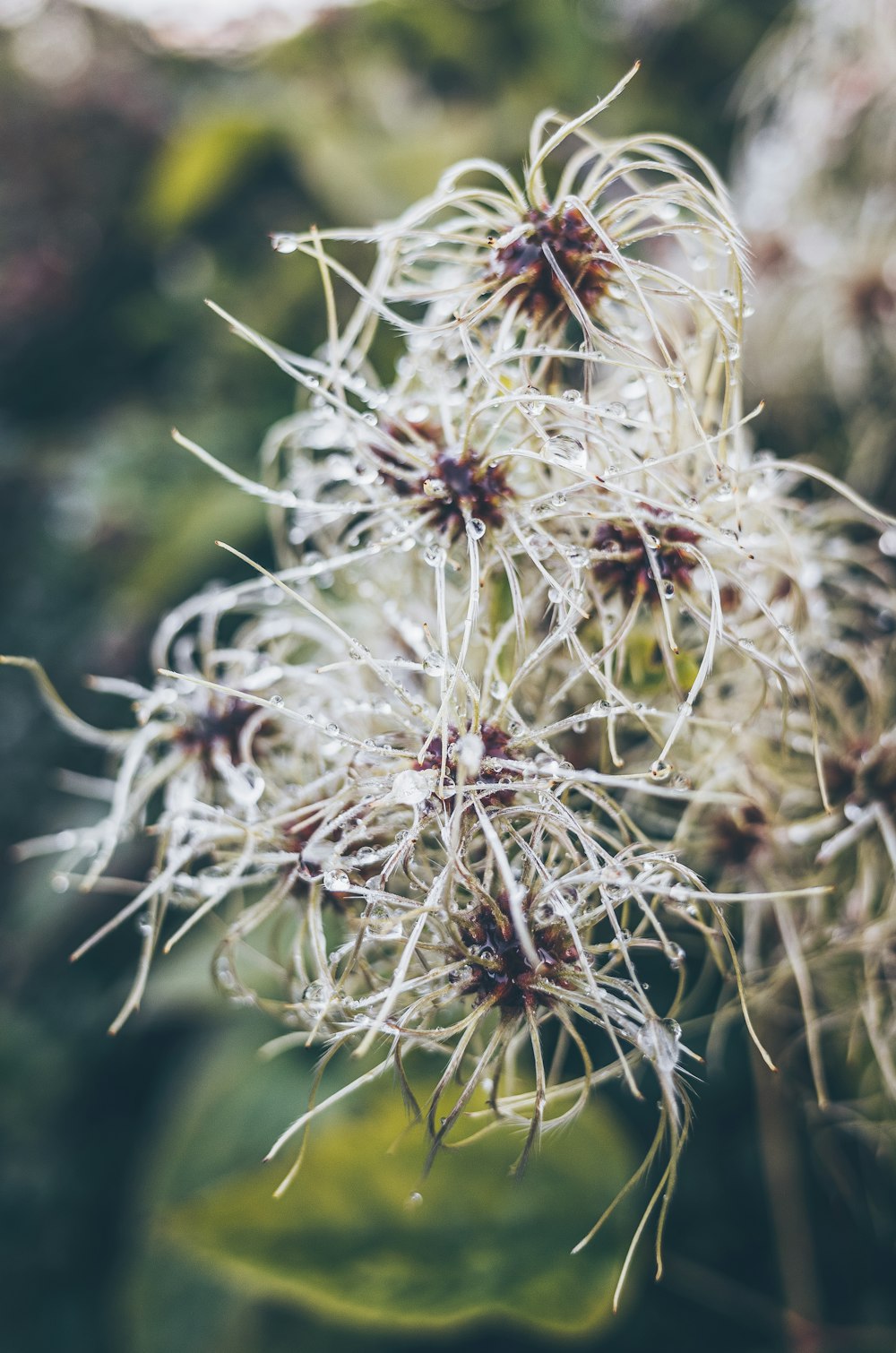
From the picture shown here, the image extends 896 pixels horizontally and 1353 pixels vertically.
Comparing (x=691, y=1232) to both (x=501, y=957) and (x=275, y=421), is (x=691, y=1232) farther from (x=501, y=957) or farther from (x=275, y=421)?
(x=275, y=421)

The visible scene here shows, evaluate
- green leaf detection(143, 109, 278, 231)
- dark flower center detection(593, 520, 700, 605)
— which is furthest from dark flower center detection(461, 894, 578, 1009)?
green leaf detection(143, 109, 278, 231)

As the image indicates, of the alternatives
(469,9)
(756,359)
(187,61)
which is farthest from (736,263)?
(187,61)

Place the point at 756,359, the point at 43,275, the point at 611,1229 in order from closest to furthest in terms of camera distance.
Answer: the point at 611,1229 → the point at 756,359 → the point at 43,275

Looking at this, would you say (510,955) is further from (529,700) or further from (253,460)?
(253,460)

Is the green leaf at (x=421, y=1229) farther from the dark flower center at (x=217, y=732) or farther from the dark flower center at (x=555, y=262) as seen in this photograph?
the dark flower center at (x=555, y=262)

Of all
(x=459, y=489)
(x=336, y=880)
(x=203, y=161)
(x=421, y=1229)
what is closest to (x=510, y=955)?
(x=336, y=880)

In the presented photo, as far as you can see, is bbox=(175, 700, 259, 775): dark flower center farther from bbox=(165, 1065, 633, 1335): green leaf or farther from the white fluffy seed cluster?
bbox=(165, 1065, 633, 1335): green leaf
